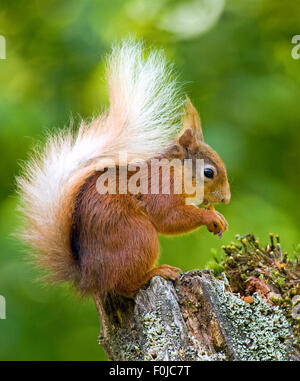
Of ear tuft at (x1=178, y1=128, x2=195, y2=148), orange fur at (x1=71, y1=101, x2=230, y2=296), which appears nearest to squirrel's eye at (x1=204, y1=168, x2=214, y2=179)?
ear tuft at (x1=178, y1=128, x2=195, y2=148)

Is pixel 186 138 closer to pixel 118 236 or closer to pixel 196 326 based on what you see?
pixel 118 236

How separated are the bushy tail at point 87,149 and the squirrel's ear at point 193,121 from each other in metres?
0.22

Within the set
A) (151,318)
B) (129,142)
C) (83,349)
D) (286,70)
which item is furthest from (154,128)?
(83,349)

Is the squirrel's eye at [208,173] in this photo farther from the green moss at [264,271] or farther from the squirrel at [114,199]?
the green moss at [264,271]

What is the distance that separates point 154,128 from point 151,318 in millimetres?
909

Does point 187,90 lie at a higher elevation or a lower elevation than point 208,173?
higher

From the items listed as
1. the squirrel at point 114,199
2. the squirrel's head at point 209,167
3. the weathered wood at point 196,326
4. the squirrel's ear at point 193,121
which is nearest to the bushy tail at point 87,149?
the squirrel at point 114,199

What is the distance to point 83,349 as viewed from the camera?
329cm

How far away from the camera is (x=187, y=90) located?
308 centimetres

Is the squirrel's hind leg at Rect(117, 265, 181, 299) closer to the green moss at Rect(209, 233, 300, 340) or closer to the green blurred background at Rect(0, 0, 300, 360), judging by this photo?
the green moss at Rect(209, 233, 300, 340)

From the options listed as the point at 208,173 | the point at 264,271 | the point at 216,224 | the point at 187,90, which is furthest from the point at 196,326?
the point at 187,90

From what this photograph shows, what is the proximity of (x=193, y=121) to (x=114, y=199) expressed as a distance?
0.73 metres

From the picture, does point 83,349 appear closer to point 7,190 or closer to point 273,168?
point 7,190

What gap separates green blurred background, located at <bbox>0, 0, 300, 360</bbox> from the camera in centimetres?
295
